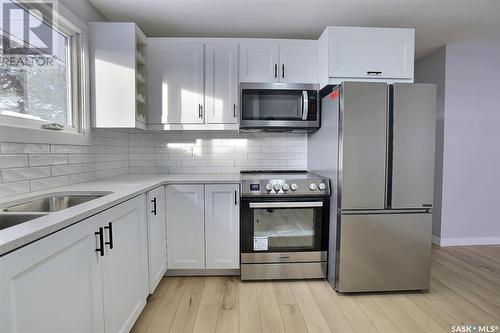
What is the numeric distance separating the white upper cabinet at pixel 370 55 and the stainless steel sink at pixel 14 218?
2.28 m

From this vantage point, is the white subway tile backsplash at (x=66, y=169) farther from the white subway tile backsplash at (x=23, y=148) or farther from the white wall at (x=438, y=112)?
the white wall at (x=438, y=112)

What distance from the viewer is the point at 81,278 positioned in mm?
1075

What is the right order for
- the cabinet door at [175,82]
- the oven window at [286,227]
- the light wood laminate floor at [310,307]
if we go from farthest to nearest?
the cabinet door at [175,82], the oven window at [286,227], the light wood laminate floor at [310,307]

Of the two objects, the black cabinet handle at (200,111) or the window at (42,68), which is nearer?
the window at (42,68)

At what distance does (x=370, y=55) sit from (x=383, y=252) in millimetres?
1716

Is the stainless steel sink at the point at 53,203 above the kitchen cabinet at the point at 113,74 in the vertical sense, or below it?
below

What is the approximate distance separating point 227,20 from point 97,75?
124cm

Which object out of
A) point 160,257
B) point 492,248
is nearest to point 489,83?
point 492,248

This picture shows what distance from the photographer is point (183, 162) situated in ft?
9.34

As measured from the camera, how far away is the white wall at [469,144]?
9.91 feet

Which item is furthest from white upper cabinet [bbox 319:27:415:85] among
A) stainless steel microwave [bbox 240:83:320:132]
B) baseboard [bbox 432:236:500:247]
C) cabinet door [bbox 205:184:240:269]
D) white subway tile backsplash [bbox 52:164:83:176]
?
white subway tile backsplash [bbox 52:164:83:176]

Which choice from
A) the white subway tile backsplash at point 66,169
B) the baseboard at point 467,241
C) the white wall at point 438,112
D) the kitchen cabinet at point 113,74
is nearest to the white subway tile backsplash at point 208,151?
the kitchen cabinet at point 113,74

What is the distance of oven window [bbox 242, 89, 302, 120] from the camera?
240 cm

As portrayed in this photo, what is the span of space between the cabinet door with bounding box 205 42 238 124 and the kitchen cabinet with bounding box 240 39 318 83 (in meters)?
0.10
